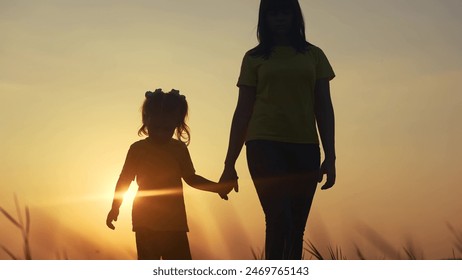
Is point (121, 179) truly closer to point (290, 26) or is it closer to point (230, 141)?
point (230, 141)

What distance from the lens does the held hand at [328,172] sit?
16.2 ft

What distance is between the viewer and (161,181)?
18.2 feet

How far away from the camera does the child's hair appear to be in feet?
18.8

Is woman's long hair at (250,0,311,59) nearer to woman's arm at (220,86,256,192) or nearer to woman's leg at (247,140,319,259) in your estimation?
woman's arm at (220,86,256,192)

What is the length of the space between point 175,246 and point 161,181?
0.57 metres

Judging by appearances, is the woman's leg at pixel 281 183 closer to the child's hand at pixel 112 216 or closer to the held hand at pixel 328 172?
the held hand at pixel 328 172

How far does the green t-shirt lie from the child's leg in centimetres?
119

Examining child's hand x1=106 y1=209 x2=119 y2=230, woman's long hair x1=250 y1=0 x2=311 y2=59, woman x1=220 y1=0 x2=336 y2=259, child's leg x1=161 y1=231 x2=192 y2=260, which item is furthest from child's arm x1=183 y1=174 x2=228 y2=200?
woman's long hair x1=250 y1=0 x2=311 y2=59

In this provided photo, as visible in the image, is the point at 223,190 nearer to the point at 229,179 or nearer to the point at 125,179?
the point at 229,179

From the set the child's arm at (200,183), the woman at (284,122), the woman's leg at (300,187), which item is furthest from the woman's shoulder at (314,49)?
the child's arm at (200,183)

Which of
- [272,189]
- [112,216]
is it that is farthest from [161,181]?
[272,189]

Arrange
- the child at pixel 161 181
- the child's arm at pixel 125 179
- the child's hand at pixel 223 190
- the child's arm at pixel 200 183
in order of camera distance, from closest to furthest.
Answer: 1. the child's hand at pixel 223 190
2. the child at pixel 161 181
3. the child's arm at pixel 125 179
4. the child's arm at pixel 200 183

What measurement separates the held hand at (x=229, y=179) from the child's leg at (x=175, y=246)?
0.65 meters
